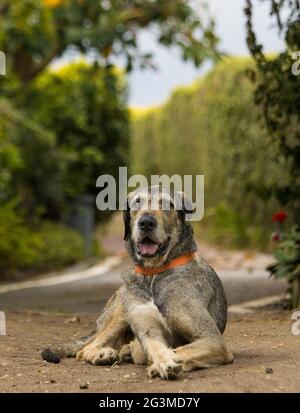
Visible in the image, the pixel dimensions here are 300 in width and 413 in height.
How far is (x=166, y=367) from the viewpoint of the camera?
568 centimetres

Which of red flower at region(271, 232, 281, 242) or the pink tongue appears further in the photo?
red flower at region(271, 232, 281, 242)

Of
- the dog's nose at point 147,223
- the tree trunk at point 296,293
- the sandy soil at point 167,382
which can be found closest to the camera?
the sandy soil at point 167,382

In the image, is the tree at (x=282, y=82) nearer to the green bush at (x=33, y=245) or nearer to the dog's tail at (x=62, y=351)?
the dog's tail at (x=62, y=351)

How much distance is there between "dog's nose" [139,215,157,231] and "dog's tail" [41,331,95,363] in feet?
4.83

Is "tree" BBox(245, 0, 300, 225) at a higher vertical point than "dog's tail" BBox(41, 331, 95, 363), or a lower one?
higher

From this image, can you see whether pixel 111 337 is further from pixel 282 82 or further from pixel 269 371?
pixel 282 82

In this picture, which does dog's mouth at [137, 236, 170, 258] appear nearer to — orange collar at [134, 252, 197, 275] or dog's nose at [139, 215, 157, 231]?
dog's nose at [139, 215, 157, 231]

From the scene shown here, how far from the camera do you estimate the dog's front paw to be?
663 centimetres

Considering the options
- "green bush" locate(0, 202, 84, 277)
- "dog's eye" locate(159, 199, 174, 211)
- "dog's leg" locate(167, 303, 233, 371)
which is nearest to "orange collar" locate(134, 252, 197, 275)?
"dog's leg" locate(167, 303, 233, 371)

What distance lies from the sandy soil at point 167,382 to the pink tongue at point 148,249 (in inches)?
34.2

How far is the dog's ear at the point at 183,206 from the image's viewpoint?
639 cm

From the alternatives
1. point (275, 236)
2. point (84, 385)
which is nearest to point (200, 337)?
point (84, 385)

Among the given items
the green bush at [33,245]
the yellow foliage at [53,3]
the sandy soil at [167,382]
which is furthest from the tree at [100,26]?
the sandy soil at [167,382]

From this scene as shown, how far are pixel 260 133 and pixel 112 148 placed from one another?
5506 millimetres
